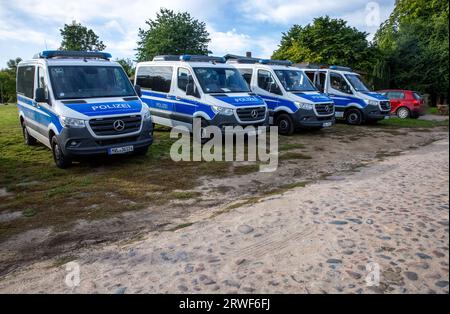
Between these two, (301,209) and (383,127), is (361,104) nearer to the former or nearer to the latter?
(383,127)

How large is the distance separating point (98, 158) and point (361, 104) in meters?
11.1

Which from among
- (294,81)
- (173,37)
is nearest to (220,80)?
(294,81)

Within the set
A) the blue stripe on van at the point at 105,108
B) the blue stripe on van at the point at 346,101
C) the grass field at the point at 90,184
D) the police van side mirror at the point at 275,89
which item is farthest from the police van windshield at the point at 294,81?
the blue stripe on van at the point at 105,108

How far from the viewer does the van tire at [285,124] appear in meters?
11.9

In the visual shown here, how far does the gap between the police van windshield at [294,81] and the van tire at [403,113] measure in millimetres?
9357

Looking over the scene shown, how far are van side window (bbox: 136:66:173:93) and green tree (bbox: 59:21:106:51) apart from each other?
2854 cm

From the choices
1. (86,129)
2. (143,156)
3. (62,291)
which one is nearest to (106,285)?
(62,291)

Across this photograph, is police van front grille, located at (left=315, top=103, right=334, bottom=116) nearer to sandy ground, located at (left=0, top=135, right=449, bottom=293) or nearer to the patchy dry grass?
the patchy dry grass

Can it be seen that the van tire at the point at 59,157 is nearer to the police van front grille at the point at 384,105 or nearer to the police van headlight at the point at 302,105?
the police van headlight at the point at 302,105

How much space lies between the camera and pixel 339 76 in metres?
14.8

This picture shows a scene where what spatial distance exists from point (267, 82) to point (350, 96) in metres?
4.81

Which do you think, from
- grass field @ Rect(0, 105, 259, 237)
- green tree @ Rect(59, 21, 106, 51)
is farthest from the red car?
green tree @ Rect(59, 21, 106, 51)

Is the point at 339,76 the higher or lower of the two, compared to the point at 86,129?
higher

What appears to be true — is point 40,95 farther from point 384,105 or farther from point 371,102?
point 384,105
